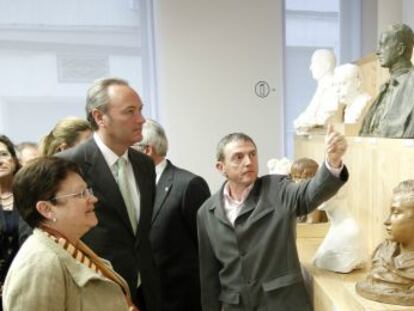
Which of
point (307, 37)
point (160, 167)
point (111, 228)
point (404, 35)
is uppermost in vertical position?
point (307, 37)

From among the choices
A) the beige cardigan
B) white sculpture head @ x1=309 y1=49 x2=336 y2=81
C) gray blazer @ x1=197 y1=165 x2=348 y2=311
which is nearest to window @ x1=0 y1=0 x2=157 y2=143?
white sculpture head @ x1=309 y1=49 x2=336 y2=81

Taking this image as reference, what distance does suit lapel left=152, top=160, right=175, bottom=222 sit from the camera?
2113mm

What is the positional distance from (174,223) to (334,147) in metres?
0.99

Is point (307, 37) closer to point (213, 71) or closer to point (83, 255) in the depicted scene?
point (213, 71)

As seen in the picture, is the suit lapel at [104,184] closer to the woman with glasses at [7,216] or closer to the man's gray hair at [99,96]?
the man's gray hair at [99,96]

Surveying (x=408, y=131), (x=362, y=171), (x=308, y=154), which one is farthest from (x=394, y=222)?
(x=308, y=154)

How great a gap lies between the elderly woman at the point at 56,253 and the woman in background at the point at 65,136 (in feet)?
2.62

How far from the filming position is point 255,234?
64.5 inches

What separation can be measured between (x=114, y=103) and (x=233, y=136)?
0.50 metres

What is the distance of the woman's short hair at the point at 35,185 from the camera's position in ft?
3.65

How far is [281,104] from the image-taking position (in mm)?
4195

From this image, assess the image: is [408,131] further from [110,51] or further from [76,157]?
[110,51]

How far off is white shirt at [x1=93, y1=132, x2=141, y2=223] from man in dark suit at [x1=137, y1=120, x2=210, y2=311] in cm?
43

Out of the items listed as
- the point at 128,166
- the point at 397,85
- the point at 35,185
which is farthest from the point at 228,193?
the point at 397,85
